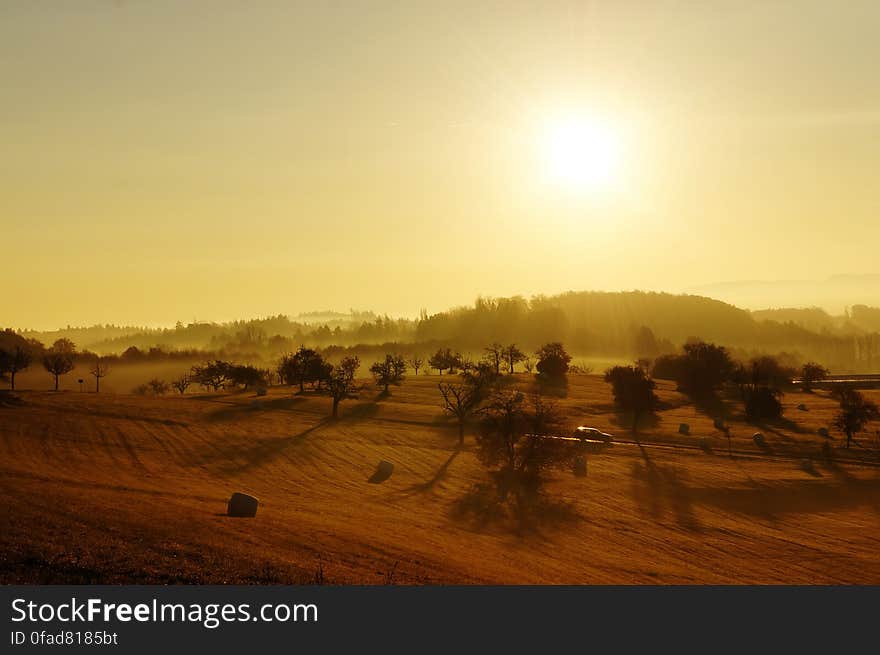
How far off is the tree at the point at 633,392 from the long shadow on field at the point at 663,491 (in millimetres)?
26630

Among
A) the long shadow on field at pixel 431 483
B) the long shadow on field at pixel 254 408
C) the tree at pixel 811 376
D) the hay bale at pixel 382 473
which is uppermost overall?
the tree at pixel 811 376

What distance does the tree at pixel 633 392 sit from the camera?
90.4 m

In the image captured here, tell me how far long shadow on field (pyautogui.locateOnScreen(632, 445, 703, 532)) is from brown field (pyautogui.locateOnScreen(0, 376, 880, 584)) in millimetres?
251

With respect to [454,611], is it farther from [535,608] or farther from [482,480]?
[482,480]

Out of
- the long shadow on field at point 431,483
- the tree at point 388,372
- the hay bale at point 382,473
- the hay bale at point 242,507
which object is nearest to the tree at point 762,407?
the long shadow on field at point 431,483

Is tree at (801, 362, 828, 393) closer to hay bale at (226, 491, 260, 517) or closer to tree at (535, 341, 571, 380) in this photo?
tree at (535, 341, 571, 380)

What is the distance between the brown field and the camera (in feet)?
76.6

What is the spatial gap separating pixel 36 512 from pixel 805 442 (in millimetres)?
71079

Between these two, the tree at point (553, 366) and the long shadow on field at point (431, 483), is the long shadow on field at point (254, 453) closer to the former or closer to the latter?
the long shadow on field at point (431, 483)

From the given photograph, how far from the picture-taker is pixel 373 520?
35.6 m

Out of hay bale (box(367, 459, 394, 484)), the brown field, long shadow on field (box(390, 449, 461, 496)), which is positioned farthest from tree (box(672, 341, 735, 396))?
hay bale (box(367, 459, 394, 484))

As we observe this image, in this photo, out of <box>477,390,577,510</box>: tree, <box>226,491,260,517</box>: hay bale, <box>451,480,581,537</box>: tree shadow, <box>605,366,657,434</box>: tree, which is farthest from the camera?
<box>605,366,657,434</box>: tree

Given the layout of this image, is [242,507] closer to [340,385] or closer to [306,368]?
[340,385]

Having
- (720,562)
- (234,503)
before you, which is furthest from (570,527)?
(234,503)
